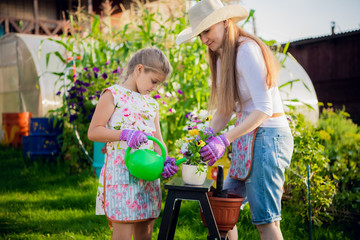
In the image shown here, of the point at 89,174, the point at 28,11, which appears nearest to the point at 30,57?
the point at 89,174

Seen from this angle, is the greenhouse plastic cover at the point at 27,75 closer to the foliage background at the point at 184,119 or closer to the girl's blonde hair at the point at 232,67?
the foliage background at the point at 184,119

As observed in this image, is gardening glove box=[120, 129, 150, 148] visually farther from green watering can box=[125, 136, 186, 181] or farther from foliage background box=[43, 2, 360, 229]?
foliage background box=[43, 2, 360, 229]

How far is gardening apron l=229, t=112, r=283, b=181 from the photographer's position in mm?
1802

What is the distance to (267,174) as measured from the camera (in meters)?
1.74

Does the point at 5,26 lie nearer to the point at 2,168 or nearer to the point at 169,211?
the point at 2,168

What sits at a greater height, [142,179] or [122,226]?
[142,179]

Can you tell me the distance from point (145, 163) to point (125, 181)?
198mm

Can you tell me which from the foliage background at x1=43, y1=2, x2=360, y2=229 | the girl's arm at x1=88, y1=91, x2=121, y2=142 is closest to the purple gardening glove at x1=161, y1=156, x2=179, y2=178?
the girl's arm at x1=88, y1=91, x2=121, y2=142

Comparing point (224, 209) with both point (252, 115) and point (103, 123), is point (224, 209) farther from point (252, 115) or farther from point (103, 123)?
point (103, 123)

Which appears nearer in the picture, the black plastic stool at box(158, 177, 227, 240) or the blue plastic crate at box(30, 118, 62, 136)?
the black plastic stool at box(158, 177, 227, 240)

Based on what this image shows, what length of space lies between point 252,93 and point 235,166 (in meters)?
0.41

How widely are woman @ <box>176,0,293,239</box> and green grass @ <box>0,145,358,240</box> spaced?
964 millimetres

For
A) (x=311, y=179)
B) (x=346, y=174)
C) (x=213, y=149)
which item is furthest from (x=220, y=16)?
(x=346, y=174)

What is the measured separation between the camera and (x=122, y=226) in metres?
1.84
